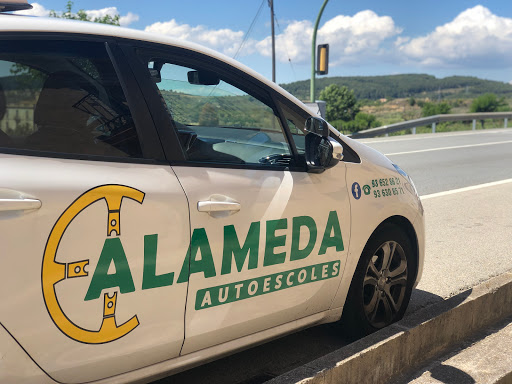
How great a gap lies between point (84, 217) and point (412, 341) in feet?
6.29

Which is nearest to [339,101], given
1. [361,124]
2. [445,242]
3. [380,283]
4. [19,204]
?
[361,124]

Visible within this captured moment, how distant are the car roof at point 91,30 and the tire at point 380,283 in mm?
1175

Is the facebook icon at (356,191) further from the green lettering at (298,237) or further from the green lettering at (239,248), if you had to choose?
the green lettering at (239,248)

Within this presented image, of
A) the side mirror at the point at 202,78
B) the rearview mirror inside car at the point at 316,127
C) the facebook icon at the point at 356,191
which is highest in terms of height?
the side mirror at the point at 202,78

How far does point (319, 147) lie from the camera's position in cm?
319

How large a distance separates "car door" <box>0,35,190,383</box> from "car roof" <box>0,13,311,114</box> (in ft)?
0.15

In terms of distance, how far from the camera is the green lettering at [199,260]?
2.55 metres

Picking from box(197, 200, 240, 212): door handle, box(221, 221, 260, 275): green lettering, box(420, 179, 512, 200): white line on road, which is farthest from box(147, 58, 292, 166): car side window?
box(420, 179, 512, 200): white line on road

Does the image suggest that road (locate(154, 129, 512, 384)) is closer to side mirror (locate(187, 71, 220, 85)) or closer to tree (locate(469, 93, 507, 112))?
side mirror (locate(187, 71, 220, 85))

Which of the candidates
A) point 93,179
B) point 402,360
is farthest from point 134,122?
point 402,360

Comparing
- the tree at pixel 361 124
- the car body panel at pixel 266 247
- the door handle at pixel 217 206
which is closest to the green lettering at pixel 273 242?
the car body panel at pixel 266 247

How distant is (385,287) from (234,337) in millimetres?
1207

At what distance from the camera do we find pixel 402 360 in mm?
3209

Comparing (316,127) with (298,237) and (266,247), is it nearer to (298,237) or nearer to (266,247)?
(298,237)
